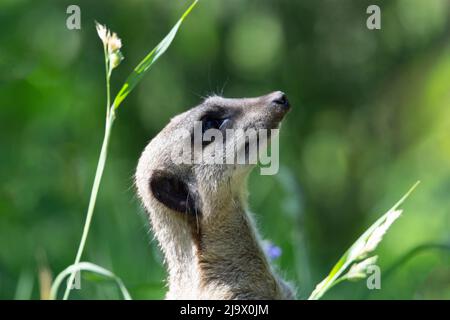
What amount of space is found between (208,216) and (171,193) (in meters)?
0.20

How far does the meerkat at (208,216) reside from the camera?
401 centimetres

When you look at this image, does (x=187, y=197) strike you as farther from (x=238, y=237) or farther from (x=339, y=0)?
(x=339, y=0)

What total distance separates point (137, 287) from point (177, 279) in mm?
234

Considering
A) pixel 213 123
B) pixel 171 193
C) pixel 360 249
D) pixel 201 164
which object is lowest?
pixel 360 249

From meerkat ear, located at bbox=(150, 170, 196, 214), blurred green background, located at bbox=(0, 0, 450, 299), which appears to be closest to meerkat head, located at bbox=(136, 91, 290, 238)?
meerkat ear, located at bbox=(150, 170, 196, 214)

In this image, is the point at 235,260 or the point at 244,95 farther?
the point at 244,95

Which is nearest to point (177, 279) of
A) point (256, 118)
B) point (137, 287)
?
point (137, 287)

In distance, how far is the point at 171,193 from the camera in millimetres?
4133

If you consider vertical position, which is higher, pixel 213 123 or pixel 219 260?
pixel 213 123

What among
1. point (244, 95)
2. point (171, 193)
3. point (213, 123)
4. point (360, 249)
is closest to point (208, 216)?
point (171, 193)

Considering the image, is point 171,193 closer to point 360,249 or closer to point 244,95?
point 360,249

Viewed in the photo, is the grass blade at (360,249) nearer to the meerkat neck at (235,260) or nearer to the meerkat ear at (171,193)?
the meerkat neck at (235,260)

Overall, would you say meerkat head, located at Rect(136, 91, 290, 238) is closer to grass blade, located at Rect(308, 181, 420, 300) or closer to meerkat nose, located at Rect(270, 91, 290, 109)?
meerkat nose, located at Rect(270, 91, 290, 109)

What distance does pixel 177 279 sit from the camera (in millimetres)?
4074
